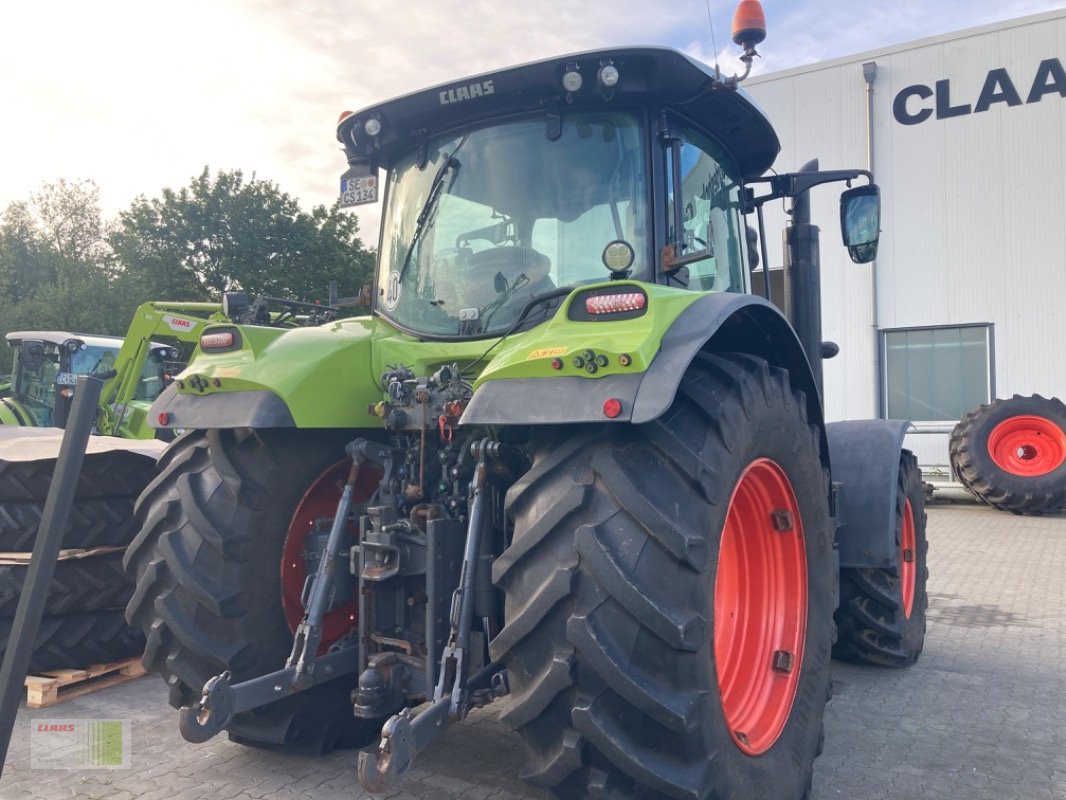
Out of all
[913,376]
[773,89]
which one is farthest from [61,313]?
[913,376]

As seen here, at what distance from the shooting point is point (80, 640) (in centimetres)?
458

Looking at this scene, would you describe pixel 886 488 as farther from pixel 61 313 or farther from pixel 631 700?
pixel 61 313

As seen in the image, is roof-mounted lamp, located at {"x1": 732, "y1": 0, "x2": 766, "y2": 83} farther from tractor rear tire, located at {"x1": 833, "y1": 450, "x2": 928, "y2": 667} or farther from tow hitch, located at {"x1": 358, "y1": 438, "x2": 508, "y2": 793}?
tractor rear tire, located at {"x1": 833, "y1": 450, "x2": 928, "y2": 667}

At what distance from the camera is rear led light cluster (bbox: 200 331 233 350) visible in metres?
3.39

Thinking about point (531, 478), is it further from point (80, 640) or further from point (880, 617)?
point (80, 640)

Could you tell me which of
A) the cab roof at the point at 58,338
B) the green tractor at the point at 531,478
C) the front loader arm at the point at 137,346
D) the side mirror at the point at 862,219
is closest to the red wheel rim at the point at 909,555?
the side mirror at the point at 862,219

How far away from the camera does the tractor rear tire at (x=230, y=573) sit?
3068 mm

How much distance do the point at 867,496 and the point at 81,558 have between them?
4.21 m

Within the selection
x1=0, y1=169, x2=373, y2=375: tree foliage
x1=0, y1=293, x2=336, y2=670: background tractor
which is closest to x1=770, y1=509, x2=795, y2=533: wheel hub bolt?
x1=0, y1=293, x2=336, y2=670: background tractor

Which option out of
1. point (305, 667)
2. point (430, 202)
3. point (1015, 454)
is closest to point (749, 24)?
point (430, 202)

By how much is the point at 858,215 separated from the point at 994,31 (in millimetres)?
12396

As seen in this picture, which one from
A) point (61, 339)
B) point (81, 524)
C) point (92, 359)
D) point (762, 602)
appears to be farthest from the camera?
point (92, 359)

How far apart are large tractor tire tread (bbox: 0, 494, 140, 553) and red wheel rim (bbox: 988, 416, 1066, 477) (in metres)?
11.4

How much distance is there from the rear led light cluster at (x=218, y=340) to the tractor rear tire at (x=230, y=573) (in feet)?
1.16
